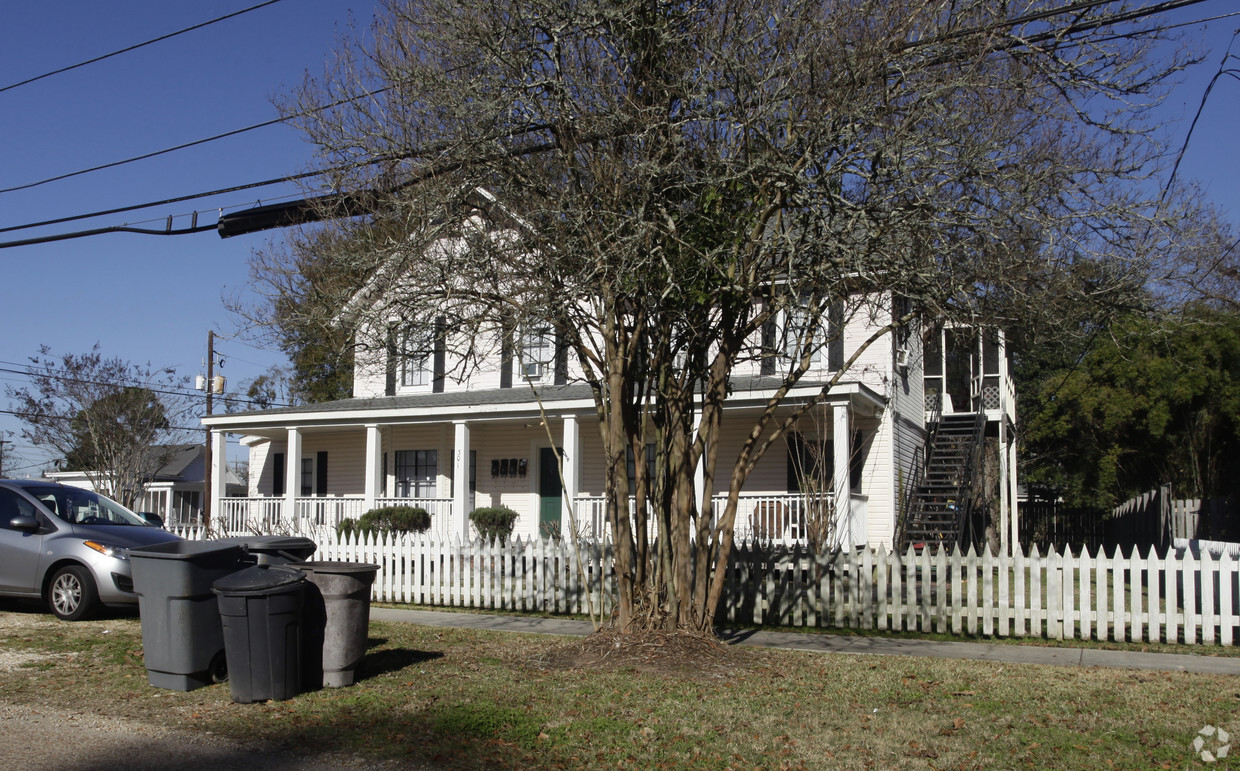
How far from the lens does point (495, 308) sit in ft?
30.8

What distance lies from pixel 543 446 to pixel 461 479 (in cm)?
260

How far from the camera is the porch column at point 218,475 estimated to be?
22.1 metres

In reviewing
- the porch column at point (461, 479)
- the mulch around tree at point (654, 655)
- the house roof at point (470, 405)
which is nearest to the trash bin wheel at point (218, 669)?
the mulch around tree at point (654, 655)

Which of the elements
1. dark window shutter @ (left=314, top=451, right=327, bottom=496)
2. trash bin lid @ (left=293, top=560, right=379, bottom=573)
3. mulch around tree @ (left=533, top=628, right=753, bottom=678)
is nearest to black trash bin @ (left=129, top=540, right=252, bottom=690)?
trash bin lid @ (left=293, top=560, right=379, bottom=573)

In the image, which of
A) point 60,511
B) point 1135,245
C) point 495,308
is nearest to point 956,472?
point 1135,245

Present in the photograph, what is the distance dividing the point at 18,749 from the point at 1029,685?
7137 mm

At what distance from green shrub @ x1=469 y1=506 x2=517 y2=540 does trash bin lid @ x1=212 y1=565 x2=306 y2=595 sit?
12759 mm

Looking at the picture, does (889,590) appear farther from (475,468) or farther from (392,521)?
(475,468)

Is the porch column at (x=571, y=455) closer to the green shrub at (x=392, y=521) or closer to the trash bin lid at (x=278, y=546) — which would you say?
the green shrub at (x=392, y=521)

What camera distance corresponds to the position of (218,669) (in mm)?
7965

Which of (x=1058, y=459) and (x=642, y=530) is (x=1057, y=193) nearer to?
(x=642, y=530)

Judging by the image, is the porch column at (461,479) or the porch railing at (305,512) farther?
the porch railing at (305,512)

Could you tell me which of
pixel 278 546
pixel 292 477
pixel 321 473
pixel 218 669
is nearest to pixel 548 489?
pixel 292 477

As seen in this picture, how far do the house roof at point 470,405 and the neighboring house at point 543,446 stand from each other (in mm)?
41
